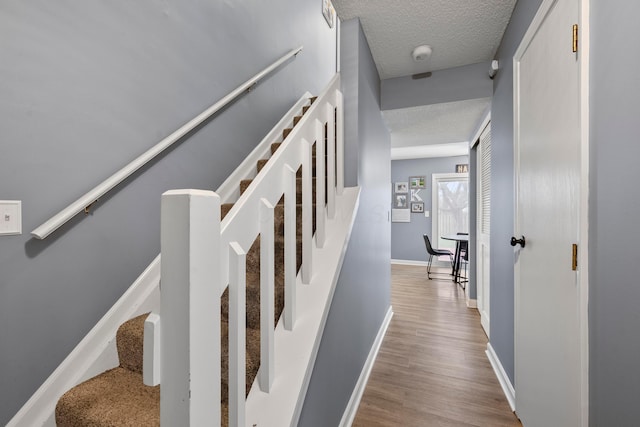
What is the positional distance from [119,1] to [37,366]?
162cm

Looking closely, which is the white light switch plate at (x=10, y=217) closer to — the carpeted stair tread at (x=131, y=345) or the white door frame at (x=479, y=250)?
the carpeted stair tread at (x=131, y=345)

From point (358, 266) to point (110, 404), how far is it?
1318mm

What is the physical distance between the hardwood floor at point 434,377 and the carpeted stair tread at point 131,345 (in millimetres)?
1210

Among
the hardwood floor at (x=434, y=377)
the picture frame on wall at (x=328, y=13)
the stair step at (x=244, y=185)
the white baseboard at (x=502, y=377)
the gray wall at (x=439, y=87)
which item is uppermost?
the picture frame on wall at (x=328, y=13)

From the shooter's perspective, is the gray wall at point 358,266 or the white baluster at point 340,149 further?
the white baluster at point 340,149

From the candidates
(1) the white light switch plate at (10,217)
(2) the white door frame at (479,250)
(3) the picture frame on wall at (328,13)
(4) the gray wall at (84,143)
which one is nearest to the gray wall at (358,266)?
(4) the gray wall at (84,143)

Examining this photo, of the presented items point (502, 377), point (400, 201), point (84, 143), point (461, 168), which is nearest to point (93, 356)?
point (84, 143)

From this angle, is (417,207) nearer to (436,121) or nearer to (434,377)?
(436,121)

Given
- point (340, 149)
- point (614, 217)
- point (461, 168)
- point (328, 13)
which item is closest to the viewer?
point (614, 217)

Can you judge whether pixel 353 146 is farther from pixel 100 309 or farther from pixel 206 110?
pixel 100 309

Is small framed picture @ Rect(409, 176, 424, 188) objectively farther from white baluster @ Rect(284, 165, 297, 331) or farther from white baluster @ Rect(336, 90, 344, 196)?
white baluster @ Rect(284, 165, 297, 331)

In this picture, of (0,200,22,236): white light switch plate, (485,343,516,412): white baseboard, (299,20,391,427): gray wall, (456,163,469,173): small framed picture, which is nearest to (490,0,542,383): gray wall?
(485,343,516,412): white baseboard

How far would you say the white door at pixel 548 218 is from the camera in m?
1.03

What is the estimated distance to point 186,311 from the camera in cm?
50
